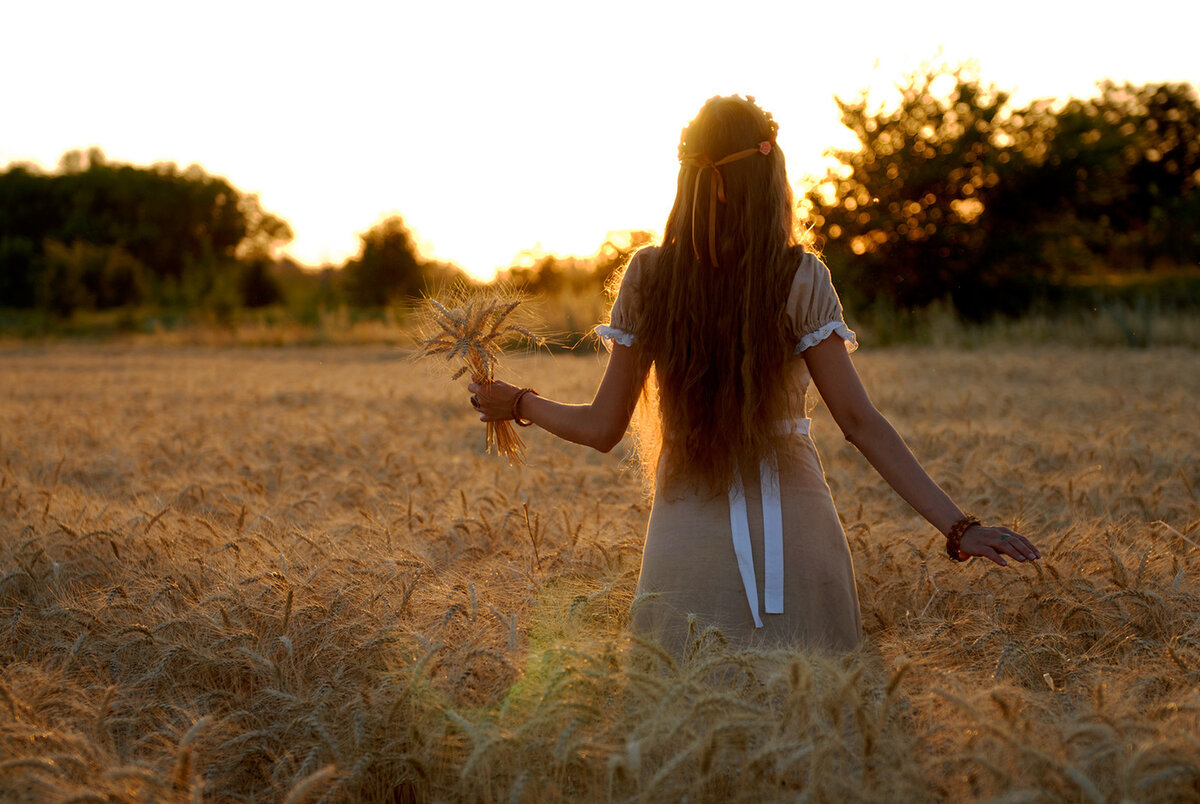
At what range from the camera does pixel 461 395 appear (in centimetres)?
952

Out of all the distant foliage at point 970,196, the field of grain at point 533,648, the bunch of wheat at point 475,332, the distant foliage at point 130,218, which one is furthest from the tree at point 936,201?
the distant foliage at point 130,218

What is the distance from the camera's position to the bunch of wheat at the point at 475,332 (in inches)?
102

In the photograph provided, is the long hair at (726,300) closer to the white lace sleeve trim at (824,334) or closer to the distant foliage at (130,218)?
the white lace sleeve trim at (824,334)

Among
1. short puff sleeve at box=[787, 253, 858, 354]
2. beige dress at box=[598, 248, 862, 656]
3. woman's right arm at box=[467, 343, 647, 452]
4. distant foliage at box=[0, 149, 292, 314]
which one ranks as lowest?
beige dress at box=[598, 248, 862, 656]

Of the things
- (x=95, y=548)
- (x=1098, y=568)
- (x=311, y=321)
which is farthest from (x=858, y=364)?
(x=311, y=321)

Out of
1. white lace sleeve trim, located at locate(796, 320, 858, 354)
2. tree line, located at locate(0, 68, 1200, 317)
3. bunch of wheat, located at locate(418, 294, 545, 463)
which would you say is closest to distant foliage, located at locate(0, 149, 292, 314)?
tree line, located at locate(0, 68, 1200, 317)

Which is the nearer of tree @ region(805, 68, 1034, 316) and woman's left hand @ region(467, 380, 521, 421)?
woman's left hand @ region(467, 380, 521, 421)

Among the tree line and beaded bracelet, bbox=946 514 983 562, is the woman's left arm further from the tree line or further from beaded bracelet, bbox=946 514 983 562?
the tree line

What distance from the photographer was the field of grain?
5.10 ft

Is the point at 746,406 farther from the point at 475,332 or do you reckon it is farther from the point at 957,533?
the point at 475,332

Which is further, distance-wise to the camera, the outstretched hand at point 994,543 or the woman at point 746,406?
the woman at point 746,406

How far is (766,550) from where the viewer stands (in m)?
2.27

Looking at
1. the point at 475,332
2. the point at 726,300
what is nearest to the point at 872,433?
the point at 726,300

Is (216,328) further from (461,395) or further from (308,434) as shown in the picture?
(308,434)
